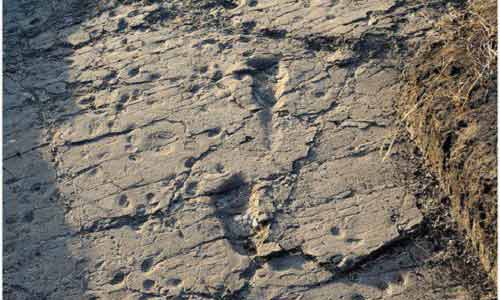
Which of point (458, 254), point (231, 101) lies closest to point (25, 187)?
point (231, 101)

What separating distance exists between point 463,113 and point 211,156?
1032mm

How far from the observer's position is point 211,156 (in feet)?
10.5

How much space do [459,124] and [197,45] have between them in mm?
1416

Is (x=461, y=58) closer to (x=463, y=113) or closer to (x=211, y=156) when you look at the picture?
(x=463, y=113)

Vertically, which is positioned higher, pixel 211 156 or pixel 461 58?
pixel 461 58

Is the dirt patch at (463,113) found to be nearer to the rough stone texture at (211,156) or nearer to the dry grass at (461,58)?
the dry grass at (461,58)

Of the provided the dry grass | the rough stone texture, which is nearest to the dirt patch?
the dry grass

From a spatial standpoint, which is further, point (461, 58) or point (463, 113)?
point (461, 58)

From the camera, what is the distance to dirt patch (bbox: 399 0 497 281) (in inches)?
104

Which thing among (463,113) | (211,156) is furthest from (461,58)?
(211,156)

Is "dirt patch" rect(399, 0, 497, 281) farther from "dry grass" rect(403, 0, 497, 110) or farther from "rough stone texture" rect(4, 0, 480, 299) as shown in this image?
"rough stone texture" rect(4, 0, 480, 299)

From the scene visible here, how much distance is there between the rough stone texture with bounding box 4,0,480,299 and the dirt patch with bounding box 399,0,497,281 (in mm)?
121

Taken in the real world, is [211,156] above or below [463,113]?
below

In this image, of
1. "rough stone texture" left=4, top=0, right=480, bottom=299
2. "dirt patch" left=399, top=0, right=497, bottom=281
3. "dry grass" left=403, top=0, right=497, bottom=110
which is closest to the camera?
"dirt patch" left=399, top=0, right=497, bottom=281
